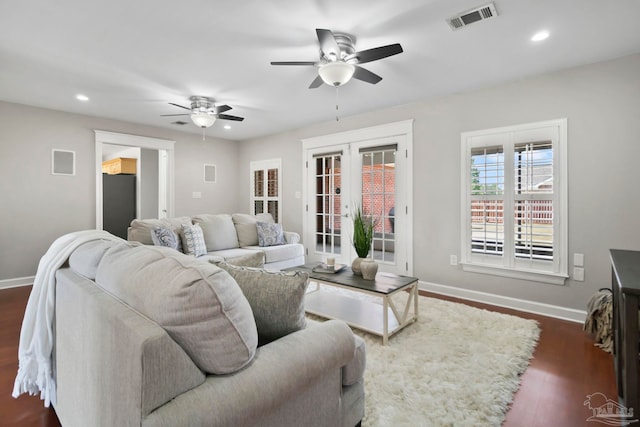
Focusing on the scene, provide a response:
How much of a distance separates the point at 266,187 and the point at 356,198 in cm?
225

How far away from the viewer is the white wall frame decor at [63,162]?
179 inches

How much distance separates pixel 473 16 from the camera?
2.24 metres

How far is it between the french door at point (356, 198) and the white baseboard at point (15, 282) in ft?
13.4

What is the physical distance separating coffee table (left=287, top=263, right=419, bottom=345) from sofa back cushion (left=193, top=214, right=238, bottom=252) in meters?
1.67

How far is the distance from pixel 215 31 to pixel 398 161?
9.23ft

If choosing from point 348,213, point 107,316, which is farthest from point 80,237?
point 348,213

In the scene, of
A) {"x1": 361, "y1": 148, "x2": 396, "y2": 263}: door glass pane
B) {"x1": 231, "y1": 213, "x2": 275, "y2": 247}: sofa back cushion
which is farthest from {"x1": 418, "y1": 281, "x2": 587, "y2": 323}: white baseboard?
{"x1": 231, "y1": 213, "x2": 275, "y2": 247}: sofa back cushion

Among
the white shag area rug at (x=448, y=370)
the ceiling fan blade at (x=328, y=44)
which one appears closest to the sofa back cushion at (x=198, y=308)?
the white shag area rug at (x=448, y=370)

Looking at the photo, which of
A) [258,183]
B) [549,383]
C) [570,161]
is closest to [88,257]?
[549,383]

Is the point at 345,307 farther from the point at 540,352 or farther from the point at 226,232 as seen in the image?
the point at 226,232

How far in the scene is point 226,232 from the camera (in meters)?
4.66

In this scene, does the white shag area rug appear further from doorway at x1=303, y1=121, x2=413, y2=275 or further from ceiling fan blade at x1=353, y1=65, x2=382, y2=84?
ceiling fan blade at x1=353, y1=65, x2=382, y2=84

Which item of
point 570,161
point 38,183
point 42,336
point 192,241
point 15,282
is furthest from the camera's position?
point 38,183

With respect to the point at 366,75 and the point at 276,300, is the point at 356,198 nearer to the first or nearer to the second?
the point at 366,75
